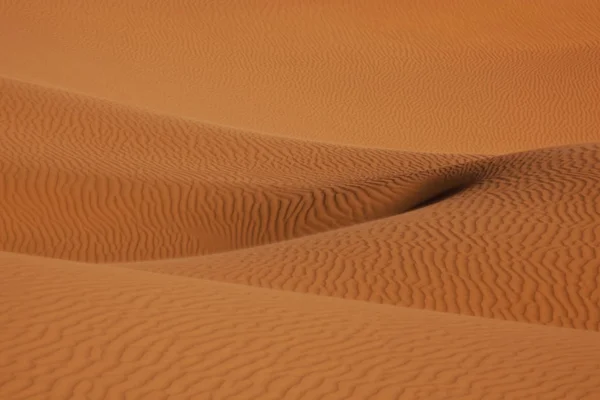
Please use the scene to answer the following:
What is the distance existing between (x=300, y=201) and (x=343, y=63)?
16.6 metres

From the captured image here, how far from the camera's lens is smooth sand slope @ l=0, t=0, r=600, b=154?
83.7 ft

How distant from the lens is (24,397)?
4762 mm

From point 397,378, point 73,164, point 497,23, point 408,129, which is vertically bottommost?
point 397,378

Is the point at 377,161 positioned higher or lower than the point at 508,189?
higher

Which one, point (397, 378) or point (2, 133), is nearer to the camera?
point (397, 378)

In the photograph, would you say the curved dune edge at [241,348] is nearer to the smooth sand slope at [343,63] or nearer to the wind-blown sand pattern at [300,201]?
the wind-blown sand pattern at [300,201]

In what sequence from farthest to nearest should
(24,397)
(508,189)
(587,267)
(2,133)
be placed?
(2,133) → (508,189) → (587,267) → (24,397)

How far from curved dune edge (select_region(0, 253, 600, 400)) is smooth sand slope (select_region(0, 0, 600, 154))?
56.5 feet

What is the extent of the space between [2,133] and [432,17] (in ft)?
70.8

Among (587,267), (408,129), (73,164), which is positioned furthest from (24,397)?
(408,129)

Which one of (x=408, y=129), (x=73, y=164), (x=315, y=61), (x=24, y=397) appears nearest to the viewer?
(x=24, y=397)

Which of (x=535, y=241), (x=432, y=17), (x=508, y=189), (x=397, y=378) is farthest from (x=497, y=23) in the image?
(x=397, y=378)

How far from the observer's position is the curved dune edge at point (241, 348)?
5.17 meters

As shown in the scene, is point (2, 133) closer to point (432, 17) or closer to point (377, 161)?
point (377, 161)
